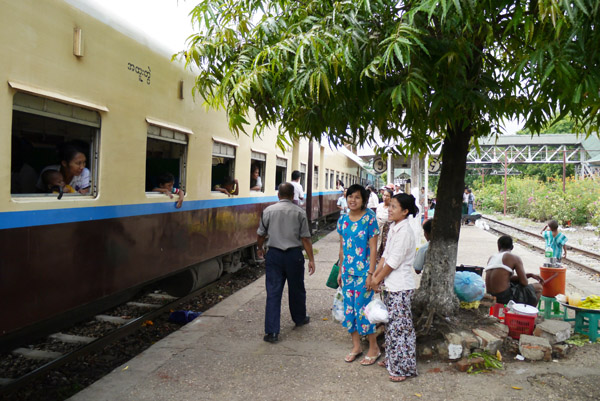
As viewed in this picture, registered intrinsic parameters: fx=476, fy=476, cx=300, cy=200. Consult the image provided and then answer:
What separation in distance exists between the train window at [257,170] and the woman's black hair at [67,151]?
5015mm

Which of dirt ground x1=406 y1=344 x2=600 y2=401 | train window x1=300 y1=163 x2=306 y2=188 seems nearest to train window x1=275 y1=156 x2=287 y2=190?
train window x1=300 y1=163 x2=306 y2=188

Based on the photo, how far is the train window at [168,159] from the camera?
6.06m

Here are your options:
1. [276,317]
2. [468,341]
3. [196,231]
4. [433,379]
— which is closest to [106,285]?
[276,317]

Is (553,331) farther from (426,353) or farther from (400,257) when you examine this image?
(400,257)

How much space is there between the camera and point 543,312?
602cm

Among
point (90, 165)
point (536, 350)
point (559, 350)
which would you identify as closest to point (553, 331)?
point (559, 350)

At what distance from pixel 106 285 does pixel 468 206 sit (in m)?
21.8

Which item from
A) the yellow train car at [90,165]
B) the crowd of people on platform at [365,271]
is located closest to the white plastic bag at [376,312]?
the crowd of people on platform at [365,271]

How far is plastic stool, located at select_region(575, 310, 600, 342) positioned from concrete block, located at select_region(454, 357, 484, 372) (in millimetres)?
1541

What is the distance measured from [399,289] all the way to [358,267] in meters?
0.46

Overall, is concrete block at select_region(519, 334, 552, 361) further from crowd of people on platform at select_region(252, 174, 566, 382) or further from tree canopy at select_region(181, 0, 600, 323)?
crowd of people on platform at select_region(252, 174, 566, 382)

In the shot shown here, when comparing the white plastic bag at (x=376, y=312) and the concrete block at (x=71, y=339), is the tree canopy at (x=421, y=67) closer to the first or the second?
the white plastic bag at (x=376, y=312)

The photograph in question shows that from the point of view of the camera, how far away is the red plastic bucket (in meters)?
5.99

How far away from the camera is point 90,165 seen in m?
4.49
